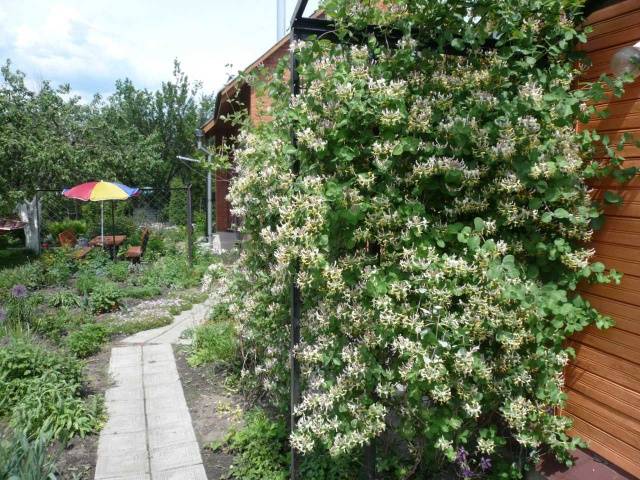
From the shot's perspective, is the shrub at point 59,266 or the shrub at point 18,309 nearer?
the shrub at point 18,309

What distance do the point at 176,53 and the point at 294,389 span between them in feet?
94.8

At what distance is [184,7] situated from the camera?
241 inches

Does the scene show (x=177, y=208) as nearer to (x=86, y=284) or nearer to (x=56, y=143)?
(x=56, y=143)

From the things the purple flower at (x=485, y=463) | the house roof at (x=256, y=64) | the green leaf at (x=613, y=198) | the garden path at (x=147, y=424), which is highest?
the house roof at (x=256, y=64)

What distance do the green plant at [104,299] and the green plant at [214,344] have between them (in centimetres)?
261

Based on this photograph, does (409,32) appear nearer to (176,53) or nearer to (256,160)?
(256,160)

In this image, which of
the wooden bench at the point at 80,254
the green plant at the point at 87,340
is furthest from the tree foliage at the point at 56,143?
the green plant at the point at 87,340

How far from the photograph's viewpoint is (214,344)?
5.28 metres

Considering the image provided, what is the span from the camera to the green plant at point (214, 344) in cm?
496

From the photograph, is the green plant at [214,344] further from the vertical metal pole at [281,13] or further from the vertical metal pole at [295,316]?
the vertical metal pole at [281,13]

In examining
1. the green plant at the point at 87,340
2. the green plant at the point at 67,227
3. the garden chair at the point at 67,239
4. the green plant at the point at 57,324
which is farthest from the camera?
the green plant at the point at 67,227

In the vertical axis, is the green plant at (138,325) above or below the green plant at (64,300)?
below

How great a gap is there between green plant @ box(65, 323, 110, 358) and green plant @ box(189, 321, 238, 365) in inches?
45.8

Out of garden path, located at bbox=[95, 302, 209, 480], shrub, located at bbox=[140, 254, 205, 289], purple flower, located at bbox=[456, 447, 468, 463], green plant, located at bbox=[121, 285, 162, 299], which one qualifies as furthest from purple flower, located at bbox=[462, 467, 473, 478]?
shrub, located at bbox=[140, 254, 205, 289]
